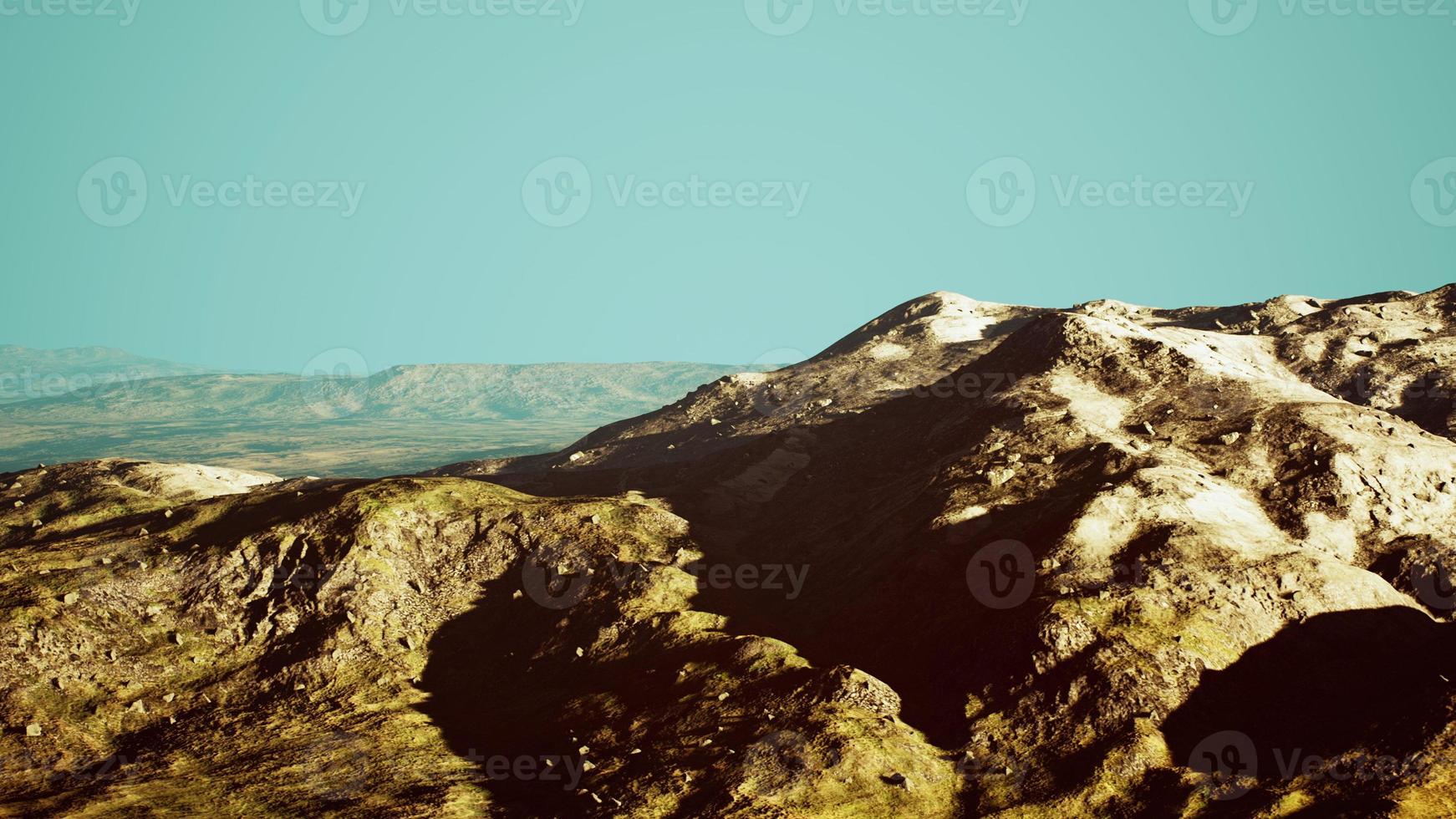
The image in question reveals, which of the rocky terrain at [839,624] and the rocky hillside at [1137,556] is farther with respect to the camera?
the rocky terrain at [839,624]

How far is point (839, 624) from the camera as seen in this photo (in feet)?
215

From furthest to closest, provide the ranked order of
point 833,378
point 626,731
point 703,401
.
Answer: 1. point 703,401
2. point 833,378
3. point 626,731

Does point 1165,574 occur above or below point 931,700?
above

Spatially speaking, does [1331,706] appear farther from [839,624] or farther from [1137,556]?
[839,624]

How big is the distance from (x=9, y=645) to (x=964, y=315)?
121684 mm

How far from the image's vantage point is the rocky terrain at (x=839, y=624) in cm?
4734

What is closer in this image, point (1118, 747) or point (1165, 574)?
point (1118, 747)

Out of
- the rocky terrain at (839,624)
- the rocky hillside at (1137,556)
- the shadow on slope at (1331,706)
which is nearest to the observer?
the shadow on slope at (1331,706)

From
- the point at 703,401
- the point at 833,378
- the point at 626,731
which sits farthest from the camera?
the point at 703,401

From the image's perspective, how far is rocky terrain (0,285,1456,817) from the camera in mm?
47344

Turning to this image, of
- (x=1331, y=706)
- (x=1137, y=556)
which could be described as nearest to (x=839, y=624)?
(x=1137, y=556)

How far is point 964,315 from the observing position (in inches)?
5950

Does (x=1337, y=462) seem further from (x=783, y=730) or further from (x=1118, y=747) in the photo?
(x=783, y=730)

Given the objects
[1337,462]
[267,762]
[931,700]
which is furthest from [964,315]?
[267,762]
